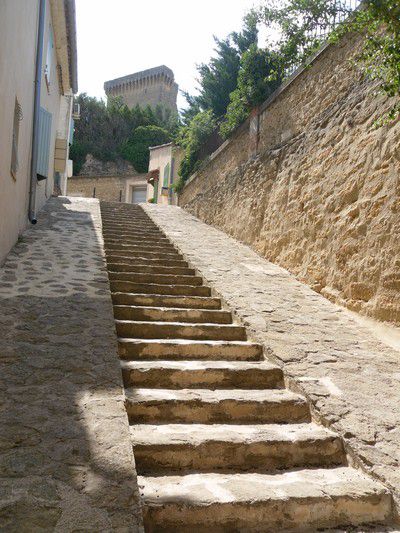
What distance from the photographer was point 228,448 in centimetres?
279

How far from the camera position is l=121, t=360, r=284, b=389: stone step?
346 centimetres

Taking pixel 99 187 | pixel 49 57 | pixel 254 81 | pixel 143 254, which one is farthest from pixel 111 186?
pixel 143 254

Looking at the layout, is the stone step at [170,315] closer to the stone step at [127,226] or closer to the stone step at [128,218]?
the stone step at [127,226]

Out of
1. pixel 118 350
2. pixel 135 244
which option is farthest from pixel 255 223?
pixel 118 350

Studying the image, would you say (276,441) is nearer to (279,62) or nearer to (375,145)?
(375,145)

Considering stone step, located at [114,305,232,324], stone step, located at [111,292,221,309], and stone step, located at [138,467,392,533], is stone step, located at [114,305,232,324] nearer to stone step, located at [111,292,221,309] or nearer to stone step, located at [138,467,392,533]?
stone step, located at [111,292,221,309]

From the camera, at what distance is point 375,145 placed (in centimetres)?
502

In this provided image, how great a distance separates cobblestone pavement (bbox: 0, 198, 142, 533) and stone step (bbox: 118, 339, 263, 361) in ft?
0.69

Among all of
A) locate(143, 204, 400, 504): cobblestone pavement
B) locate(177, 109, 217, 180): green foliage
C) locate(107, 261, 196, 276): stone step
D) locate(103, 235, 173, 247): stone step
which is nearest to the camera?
locate(143, 204, 400, 504): cobblestone pavement

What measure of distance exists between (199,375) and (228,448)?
0.83m

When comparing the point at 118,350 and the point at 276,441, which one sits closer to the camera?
the point at 276,441

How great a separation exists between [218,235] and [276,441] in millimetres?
6445

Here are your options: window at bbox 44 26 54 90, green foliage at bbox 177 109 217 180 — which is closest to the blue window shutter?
window at bbox 44 26 54 90

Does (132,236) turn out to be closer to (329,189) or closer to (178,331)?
A: (329,189)
